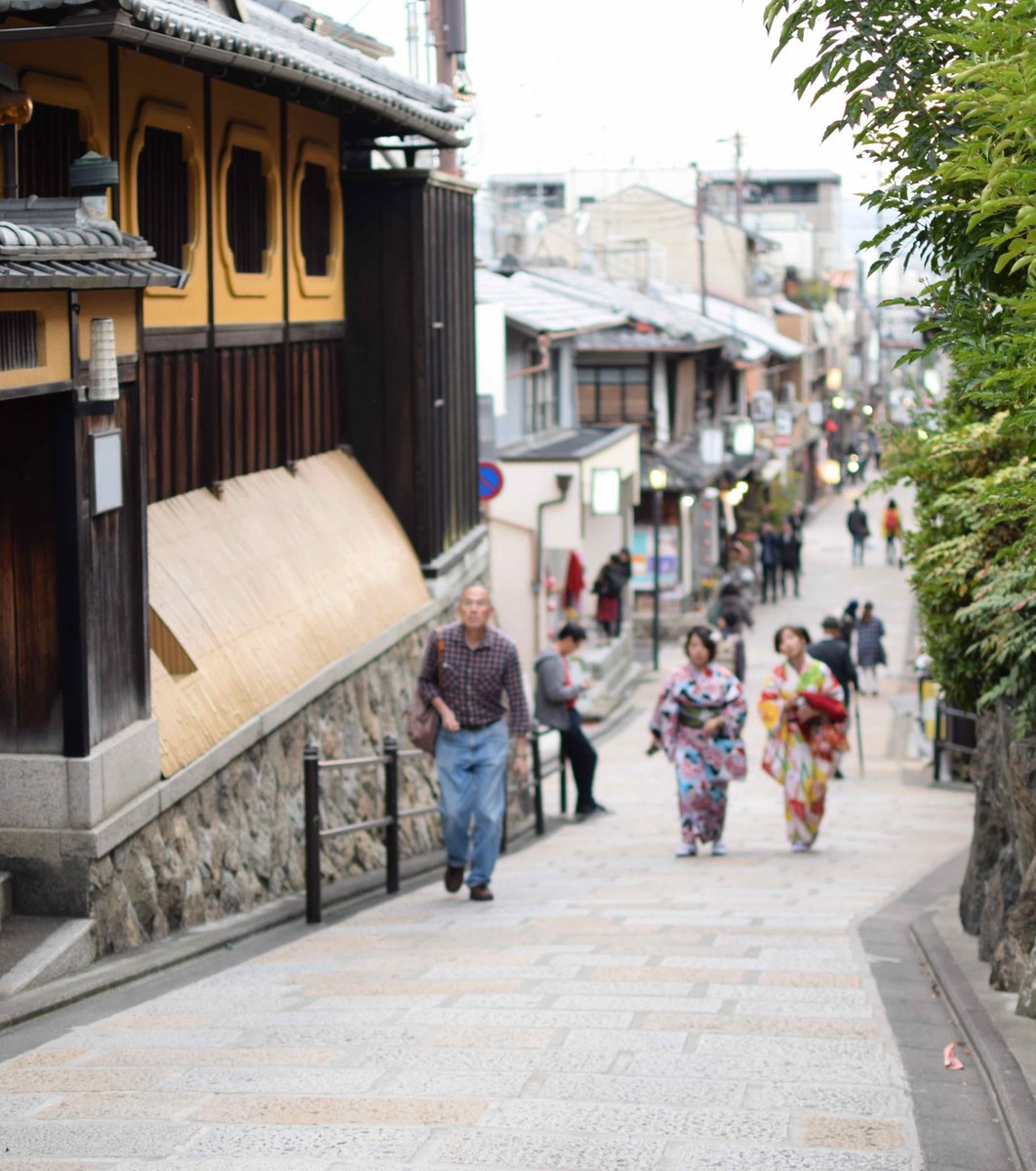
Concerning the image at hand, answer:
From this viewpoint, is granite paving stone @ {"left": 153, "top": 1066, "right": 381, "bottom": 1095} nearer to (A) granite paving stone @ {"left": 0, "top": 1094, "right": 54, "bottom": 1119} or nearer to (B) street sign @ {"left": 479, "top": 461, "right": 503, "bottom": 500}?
(A) granite paving stone @ {"left": 0, "top": 1094, "right": 54, "bottom": 1119}

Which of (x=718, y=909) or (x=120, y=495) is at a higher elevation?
(x=120, y=495)

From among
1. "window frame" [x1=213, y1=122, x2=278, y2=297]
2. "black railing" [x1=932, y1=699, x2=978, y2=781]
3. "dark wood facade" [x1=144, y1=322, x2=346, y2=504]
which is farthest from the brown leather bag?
"black railing" [x1=932, y1=699, x2=978, y2=781]

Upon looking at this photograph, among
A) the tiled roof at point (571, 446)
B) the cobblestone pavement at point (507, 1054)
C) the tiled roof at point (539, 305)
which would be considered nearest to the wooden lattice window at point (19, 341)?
the cobblestone pavement at point (507, 1054)

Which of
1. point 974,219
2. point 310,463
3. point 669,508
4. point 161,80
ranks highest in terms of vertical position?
point 161,80

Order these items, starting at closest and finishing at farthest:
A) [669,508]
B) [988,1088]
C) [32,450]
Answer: [988,1088] < [32,450] < [669,508]

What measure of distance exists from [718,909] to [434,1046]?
4151 mm

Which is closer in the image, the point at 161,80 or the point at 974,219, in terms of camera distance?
the point at 974,219

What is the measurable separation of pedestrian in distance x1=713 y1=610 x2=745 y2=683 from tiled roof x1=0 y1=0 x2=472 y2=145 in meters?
15.1

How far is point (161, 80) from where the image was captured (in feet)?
36.1

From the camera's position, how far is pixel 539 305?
31.5 m

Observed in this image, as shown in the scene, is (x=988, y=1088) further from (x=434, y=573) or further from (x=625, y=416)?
(x=625, y=416)

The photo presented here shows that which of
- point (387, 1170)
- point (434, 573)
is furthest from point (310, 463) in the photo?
point (387, 1170)

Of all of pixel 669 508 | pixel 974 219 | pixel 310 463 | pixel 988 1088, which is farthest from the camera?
pixel 669 508

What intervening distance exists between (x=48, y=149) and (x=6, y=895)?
13.0 feet
